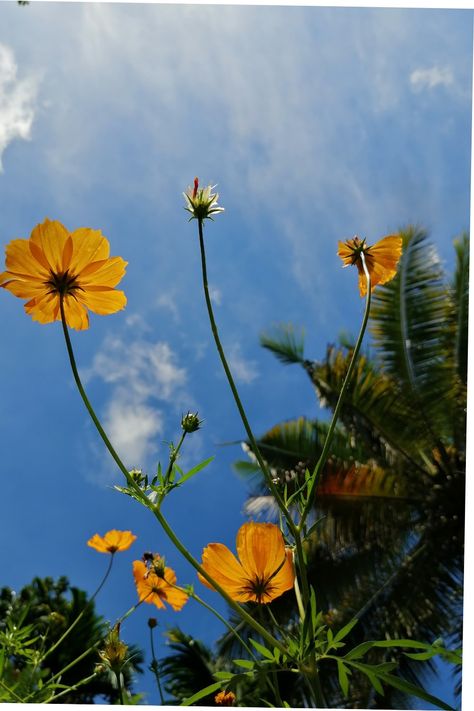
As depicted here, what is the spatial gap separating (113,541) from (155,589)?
39 centimetres

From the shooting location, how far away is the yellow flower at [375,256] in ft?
2.48

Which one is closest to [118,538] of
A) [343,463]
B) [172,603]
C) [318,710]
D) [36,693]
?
[172,603]

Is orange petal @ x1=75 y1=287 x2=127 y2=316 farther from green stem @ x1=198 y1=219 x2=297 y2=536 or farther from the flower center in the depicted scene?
green stem @ x1=198 y1=219 x2=297 y2=536

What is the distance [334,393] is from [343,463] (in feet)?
2.54

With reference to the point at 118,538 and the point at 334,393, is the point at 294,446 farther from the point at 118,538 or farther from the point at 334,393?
the point at 118,538

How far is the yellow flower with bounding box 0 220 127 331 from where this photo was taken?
0.65m

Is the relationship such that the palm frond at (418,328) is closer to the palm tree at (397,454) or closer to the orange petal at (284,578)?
the palm tree at (397,454)

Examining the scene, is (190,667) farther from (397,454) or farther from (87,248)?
(87,248)

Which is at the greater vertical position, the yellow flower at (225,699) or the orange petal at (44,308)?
the orange petal at (44,308)

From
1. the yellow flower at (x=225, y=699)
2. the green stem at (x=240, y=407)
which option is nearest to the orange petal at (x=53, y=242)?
the green stem at (x=240, y=407)

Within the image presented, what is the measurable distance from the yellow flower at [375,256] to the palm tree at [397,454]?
6.06 metres

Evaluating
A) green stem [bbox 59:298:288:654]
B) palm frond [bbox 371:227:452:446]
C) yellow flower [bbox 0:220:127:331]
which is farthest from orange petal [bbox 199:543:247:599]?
palm frond [bbox 371:227:452:446]

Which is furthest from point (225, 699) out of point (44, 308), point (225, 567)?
point (44, 308)

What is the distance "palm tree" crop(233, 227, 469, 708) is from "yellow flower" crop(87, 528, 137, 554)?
5.43 m
